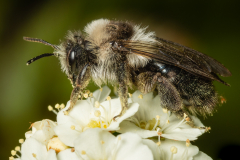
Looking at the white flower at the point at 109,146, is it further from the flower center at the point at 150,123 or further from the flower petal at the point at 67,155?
the flower center at the point at 150,123

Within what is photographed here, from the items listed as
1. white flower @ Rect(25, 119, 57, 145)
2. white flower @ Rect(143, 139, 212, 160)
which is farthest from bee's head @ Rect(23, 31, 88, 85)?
white flower @ Rect(143, 139, 212, 160)

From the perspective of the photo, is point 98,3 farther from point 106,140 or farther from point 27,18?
point 106,140

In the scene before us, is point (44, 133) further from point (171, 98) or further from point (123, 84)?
point (171, 98)

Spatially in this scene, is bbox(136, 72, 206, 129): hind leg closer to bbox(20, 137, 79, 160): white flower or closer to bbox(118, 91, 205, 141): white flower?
bbox(118, 91, 205, 141): white flower

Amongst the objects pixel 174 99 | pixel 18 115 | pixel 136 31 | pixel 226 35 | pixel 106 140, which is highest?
pixel 226 35

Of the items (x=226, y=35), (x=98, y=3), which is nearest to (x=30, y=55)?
(x=98, y=3)

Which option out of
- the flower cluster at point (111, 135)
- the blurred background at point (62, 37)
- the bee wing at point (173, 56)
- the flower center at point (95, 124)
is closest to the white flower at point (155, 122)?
the flower cluster at point (111, 135)
